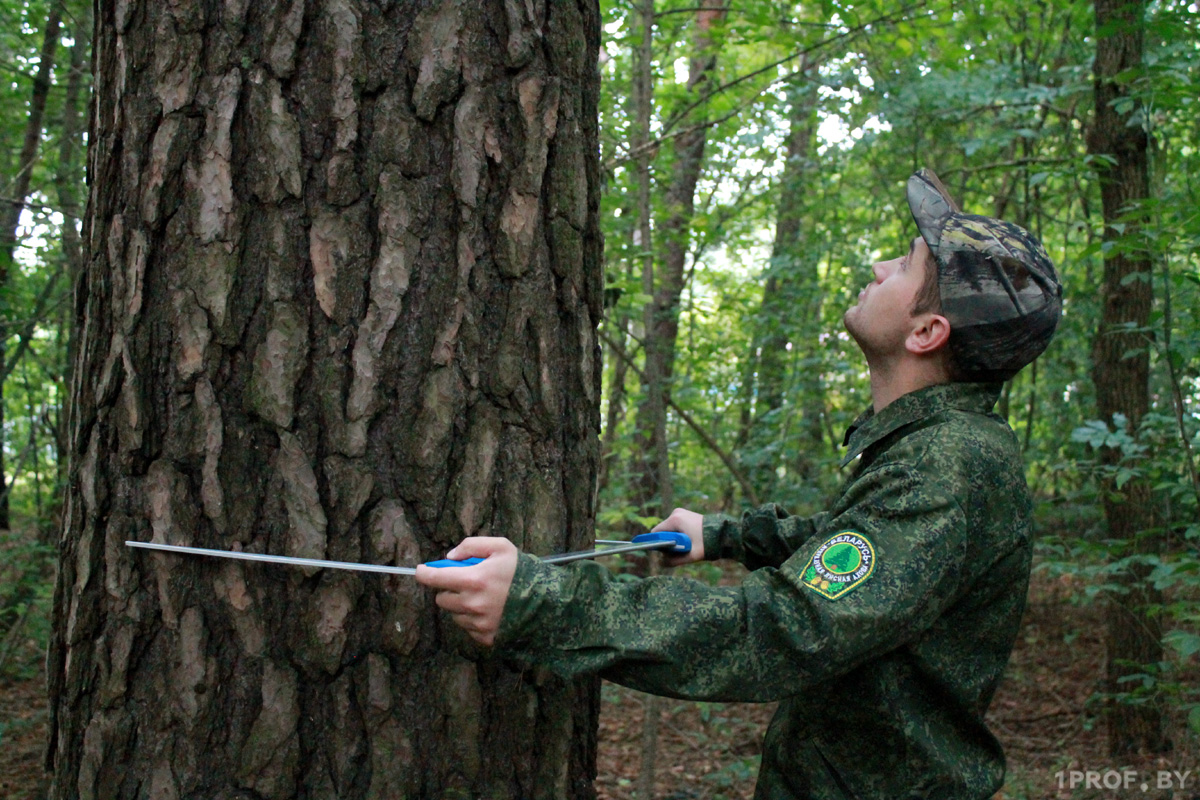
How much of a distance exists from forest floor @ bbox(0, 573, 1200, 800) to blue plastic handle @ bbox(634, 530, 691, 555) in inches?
111

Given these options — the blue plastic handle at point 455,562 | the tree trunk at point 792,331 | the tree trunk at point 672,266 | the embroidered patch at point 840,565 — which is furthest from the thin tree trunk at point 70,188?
the tree trunk at point 792,331

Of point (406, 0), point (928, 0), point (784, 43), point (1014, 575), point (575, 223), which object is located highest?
point (928, 0)

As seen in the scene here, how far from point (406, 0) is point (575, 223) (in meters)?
0.47

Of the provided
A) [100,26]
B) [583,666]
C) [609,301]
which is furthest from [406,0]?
[609,301]

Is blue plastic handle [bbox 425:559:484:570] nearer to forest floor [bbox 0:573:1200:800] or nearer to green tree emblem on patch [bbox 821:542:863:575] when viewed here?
green tree emblem on patch [bbox 821:542:863:575]

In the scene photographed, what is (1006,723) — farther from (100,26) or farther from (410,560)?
(100,26)

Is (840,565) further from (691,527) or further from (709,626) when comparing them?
(691,527)

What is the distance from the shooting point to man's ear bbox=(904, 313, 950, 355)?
1.84 meters

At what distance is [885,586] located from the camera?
142 cm

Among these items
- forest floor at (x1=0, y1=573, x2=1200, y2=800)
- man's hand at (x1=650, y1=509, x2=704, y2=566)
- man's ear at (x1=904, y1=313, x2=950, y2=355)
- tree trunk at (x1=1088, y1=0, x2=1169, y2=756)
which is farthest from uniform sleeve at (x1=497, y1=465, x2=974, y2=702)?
tree trunk at (x1=1088, y1=0, x2=1169, y2=756)

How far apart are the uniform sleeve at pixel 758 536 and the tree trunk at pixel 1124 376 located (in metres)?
4.05

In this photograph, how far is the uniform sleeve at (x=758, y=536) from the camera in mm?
2178

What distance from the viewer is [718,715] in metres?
5.95

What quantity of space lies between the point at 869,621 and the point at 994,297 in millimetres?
773
